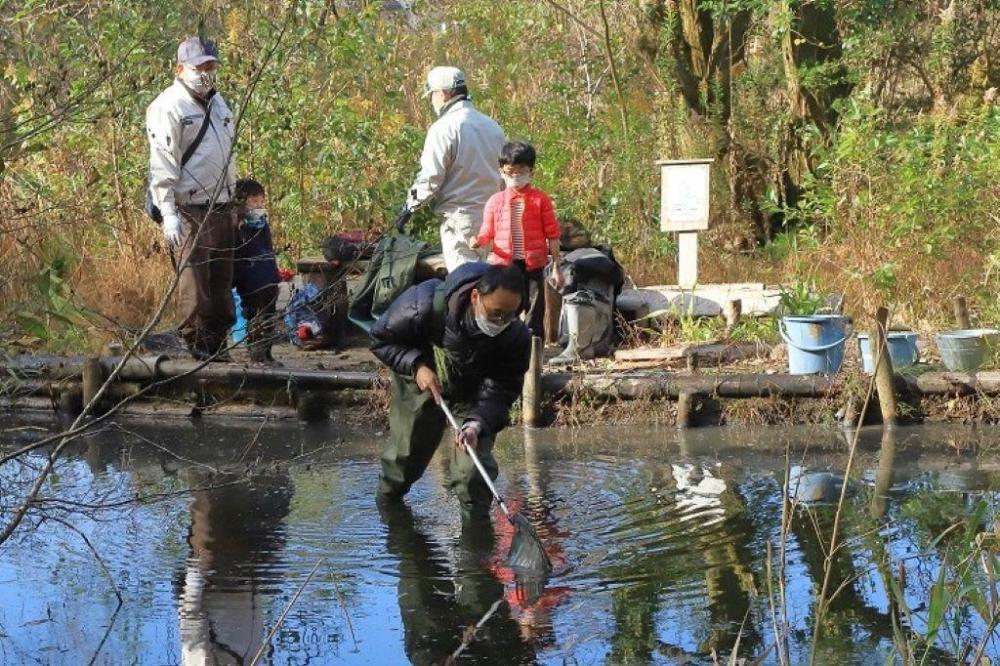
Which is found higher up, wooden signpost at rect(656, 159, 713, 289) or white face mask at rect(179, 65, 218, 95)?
white face mask at rect(179, 65, 218, 95)

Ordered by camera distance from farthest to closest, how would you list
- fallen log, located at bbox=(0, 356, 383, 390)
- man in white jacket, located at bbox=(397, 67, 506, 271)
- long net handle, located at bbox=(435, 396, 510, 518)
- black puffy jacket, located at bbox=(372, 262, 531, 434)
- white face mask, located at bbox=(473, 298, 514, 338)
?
fallen log, located at bbox=(0, 356, 383, 390) → man in white jacket, located at bbox=(397, 67, 506, 271) → long net handle, located at bbox=(435, 396, 510, 518) → black puffy jacket, located at bbox=(372, 262, 531, 434) → white face mask, located at bbox=(473, 298, 514, 338)

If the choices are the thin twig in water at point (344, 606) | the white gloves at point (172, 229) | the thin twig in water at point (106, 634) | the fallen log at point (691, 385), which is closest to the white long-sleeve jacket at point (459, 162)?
the fallen log at point (691, 385)

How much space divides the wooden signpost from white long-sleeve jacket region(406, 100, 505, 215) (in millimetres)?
2658

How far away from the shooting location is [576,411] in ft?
35.3

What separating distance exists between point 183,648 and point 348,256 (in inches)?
258

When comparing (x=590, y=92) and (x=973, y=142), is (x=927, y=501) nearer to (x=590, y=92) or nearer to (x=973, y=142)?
(x=973, y=142)

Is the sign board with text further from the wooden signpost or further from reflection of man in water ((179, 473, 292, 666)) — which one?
reflection of man in water ((179, 473, 292, 666))

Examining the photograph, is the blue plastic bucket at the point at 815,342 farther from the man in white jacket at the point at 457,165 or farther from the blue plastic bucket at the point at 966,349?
the man in white jacket at the point at 457,165

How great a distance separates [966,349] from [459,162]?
3491mm

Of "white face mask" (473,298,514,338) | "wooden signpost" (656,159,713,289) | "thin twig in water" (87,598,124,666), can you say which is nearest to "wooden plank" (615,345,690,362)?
"wooden signpost" (656,159,713,289)

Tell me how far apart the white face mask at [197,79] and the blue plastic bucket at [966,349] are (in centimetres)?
498

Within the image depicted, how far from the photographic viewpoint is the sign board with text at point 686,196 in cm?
1288

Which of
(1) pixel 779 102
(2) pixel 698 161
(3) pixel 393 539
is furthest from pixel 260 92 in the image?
(3) pixel 393 539

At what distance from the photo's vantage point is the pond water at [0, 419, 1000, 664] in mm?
5961
